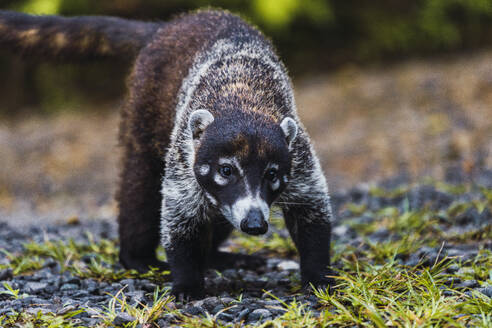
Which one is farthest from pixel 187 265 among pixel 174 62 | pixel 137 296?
pixel 174 62

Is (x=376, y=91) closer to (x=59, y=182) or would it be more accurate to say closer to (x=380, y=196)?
(x=380, y=196)

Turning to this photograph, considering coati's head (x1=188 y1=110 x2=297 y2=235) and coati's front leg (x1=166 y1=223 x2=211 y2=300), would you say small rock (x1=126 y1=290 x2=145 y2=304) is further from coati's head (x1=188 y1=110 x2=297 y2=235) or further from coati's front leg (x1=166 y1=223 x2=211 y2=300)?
coati's head (x1=188 y1=110 x2=297 y2=235)

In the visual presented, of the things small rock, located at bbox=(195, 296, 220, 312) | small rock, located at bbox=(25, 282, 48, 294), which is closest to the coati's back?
small rock, located at bbox=(25, 282, 48, 294)

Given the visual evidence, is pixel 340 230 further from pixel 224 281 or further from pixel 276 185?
pixel 276 185

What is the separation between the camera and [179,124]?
5.16m

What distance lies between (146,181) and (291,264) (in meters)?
1.61

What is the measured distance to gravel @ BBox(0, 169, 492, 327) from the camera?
4.30 metres

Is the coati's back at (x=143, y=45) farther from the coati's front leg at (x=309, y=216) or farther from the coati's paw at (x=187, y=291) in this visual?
the coati's paw at (x=187, y=291)

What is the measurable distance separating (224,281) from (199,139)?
4.74ft

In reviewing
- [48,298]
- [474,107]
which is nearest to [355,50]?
[474,107]

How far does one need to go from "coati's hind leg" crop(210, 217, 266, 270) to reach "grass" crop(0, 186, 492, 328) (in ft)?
1.64

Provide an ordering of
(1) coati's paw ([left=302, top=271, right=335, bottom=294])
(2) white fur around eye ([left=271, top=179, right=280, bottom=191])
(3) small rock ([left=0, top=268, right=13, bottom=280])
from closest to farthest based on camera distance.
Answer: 1. (2) white fur around eye ([left=271, top=179, right=280, bottom=191])
2. (1) coati's paw ([left=302, top=271, right=335, bottom=294])
3. (3) small rock ([left=0, top=268, right=13, bottom=280])

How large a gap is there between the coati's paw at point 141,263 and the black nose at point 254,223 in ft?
6.40

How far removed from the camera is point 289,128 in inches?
183
